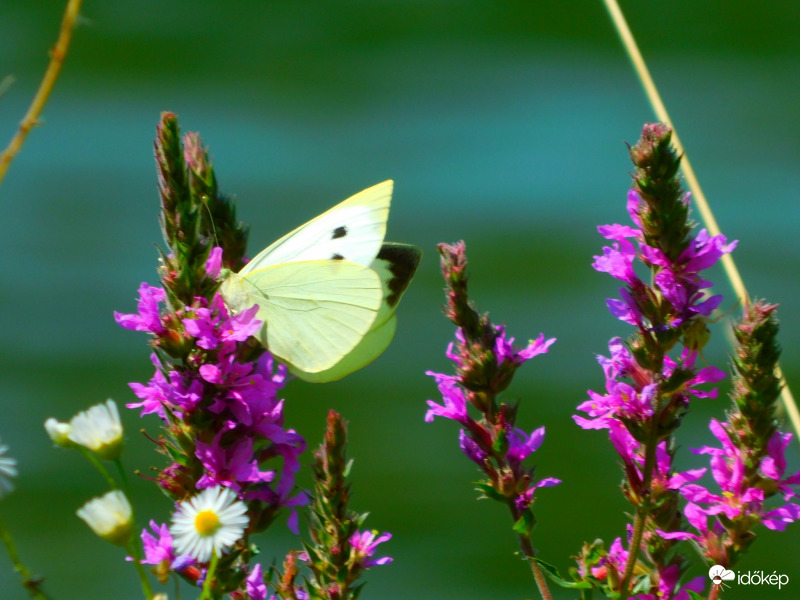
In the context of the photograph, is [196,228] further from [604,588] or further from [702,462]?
[702,462]

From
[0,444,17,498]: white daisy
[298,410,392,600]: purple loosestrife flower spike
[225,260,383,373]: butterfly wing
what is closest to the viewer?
[0,444,17,498]: white daisy

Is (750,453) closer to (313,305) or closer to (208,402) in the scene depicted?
(208,402)

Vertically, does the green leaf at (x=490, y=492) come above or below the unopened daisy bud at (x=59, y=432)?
below

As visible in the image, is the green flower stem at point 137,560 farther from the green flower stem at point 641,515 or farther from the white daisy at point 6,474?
the green flower stem at point 641,515

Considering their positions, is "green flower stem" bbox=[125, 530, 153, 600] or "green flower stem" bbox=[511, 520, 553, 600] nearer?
"green flower stem" bbox=[125, 530, 153, 600]

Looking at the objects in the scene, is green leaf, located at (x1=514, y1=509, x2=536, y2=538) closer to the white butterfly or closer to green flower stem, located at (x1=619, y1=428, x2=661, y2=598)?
green flower stem, located at (x1=619, y1=428, x2=661, y2=598)

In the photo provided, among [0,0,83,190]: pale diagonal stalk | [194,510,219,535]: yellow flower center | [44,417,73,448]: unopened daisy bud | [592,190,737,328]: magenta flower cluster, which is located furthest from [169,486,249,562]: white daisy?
[592,190,737,328]: magenta flower cluster

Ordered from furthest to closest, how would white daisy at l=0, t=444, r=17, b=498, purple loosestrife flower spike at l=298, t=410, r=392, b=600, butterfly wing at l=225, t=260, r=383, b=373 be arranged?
1. butterfly wing at l=225, t=260, r=383, b=373
2. purple loosestrife flower spike at l=298, t=410, r=392, b=600
3. white daisy at l=0, t=444, r=17, b=498

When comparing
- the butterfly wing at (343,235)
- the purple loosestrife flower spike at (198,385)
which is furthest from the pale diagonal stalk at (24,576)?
the butterfly wing at (343,235)
